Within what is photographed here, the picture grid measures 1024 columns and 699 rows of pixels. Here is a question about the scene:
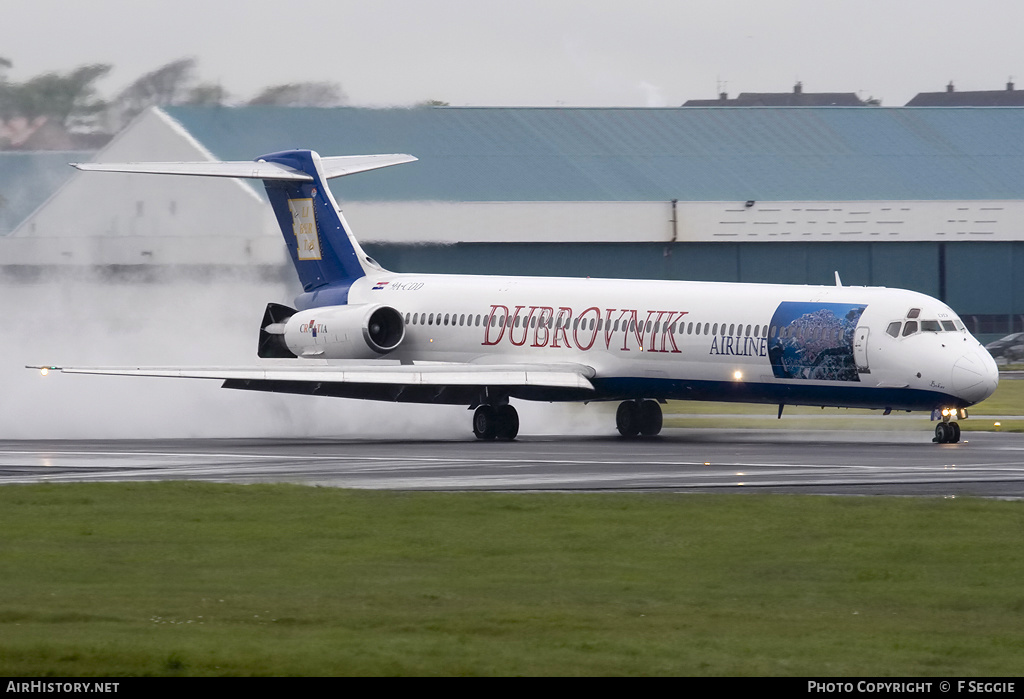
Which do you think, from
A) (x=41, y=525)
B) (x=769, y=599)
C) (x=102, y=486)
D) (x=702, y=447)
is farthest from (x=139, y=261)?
(x=769, y=599)

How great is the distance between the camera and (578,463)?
3098cm

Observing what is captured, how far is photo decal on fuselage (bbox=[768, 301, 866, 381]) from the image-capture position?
3566cm

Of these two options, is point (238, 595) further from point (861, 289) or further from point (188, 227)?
point (188, 227)

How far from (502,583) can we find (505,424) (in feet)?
72.9

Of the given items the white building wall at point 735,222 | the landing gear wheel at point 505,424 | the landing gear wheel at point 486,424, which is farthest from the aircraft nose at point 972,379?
the white building wall at point 735,222

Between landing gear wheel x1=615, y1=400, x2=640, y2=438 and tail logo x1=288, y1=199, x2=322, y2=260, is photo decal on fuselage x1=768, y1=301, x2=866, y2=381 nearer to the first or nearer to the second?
landing gear wheel x1=615, y1=400, x2=640, y2=438

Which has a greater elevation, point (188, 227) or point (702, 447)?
point (188, 227)

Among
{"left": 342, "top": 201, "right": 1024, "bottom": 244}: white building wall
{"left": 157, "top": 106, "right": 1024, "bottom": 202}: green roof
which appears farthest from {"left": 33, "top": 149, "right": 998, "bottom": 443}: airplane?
{"left": 342, "top": 201, "right": 1024, "bottom": 244}: white building wall

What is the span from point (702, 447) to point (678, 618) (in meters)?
21.0

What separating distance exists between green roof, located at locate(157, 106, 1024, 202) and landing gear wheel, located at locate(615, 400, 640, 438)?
23.5m

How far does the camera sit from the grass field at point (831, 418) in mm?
42375

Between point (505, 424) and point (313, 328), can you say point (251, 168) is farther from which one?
point (505, 424)

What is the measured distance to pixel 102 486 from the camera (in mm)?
25234
